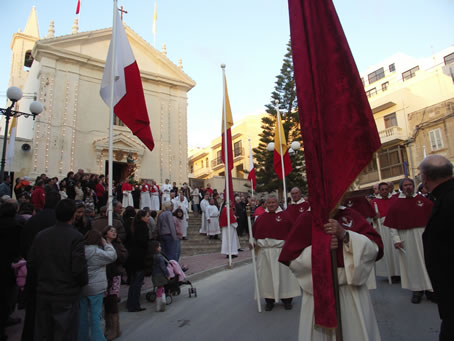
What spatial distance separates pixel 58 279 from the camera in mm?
3789

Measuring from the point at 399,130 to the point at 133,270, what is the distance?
91.6 feet

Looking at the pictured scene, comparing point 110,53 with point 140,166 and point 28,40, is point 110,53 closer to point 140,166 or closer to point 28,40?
point 140,166

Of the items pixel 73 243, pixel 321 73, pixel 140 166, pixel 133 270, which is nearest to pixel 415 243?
pixel 321 73

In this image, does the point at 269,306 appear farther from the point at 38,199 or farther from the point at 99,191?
the point at 99,191

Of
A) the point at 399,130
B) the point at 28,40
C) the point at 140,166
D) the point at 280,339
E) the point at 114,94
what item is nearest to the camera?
the point at 280,339

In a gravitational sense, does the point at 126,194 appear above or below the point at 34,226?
above

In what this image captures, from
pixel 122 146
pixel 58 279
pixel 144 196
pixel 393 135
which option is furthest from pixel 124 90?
pixel 393 135

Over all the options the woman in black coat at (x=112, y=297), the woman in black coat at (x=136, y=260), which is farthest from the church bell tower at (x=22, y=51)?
the woman in black coat at (x=112, y=297)

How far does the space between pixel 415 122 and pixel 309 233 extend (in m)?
29.4

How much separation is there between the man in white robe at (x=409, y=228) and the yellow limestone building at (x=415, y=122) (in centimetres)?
1997

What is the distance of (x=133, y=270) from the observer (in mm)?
6398

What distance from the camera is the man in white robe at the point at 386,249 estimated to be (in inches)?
288

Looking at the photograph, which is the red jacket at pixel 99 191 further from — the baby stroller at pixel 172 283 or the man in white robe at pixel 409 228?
the man in white robe at pixel 409 228

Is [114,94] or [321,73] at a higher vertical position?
[114,94]
